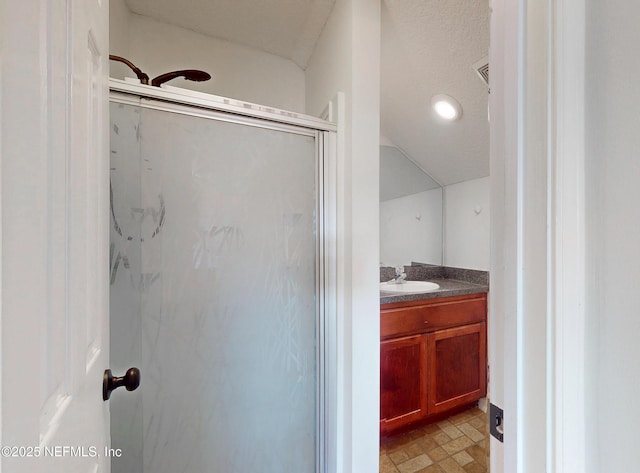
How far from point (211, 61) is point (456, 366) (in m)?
2.66

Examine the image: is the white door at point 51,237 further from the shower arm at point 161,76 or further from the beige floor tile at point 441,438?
the beige floor tile at point 441,438

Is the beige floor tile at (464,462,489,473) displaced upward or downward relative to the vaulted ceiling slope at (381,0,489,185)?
downward

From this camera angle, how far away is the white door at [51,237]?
0.88 feet

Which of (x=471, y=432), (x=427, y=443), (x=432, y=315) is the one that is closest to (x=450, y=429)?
(x=471, y=432)

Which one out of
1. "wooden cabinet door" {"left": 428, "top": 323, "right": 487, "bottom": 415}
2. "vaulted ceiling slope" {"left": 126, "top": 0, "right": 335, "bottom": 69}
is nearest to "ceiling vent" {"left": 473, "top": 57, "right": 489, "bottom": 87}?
"vaulted ceiling slope" {"left": 126, "top": 0, "right": 335, "bottom": 69}

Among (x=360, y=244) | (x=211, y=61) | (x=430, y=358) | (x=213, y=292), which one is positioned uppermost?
(x=211, y=61)

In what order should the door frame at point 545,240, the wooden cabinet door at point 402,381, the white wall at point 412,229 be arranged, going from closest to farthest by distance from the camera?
1. the door frame at point 545,240
2. the wooden cabinet door at point 402,381
3. the white wall at point 412,229

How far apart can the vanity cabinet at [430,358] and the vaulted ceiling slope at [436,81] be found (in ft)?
3.54

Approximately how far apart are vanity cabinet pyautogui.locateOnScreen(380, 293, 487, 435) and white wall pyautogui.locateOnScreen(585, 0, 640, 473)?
1.22 m

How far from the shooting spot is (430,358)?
170 cm

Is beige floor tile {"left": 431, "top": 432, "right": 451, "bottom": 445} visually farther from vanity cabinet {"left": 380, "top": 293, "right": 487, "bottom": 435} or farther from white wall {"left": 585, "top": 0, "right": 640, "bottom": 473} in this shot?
white wall {"left": 585, "top": 0, "right": 640, "bottom": 473}

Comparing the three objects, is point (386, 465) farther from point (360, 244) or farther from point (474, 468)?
point (360, 244)

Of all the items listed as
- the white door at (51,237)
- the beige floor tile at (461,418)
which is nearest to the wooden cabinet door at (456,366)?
the beige floor tile at (461,418)

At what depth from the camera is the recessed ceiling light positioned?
163 centimetres
